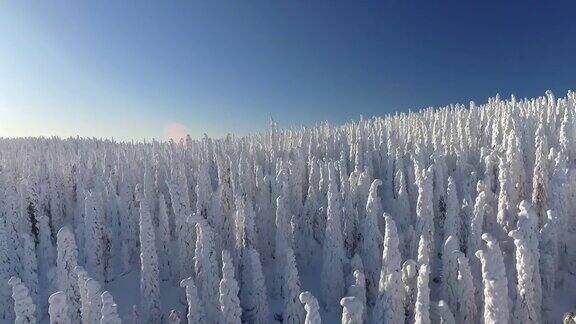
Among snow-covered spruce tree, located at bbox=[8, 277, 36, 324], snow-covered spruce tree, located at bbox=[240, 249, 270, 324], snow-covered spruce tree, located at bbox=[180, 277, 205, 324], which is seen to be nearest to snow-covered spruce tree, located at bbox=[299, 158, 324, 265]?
snow-covered spruce tree, located at bbox=[240, 249, 270, 324]

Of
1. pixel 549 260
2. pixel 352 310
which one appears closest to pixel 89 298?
pixel 352 310

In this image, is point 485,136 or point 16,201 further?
point 485,136

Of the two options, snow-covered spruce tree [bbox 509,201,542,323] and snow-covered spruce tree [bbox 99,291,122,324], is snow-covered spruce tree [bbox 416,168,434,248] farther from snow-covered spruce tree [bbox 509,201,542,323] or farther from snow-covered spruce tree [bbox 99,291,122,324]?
snow-covered spruce tree [bbox 99,291,122,324]

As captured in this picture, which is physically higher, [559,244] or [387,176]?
[387,176]

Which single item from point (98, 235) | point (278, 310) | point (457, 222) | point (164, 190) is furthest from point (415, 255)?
point (164, 190)

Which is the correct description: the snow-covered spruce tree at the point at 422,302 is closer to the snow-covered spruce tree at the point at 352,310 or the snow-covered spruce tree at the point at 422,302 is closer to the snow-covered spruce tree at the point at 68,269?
the snow-covered spruce tree at the point at 352,310

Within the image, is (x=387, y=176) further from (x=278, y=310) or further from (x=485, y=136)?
(x=278, y=310)

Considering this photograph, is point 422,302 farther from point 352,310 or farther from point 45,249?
point 45,249

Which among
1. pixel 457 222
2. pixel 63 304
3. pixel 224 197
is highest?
pixel 224 197
